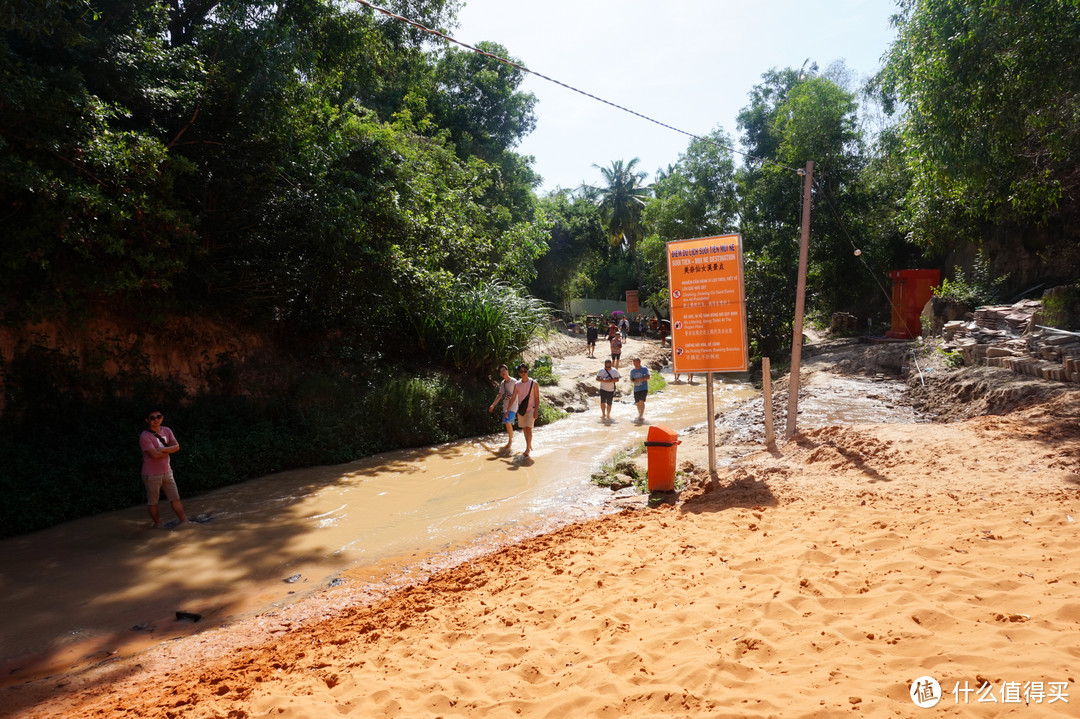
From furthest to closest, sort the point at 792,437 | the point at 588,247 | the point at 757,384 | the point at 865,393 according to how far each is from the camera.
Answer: the point at 588,247 < the point at 757,384 < the point at 865,393 < the point at 792,437

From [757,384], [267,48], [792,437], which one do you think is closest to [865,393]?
[792,437]

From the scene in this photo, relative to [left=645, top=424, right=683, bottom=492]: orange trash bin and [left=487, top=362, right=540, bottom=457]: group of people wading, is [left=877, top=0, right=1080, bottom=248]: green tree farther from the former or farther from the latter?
[left=487, top=362, right=540, bottom=457]: group of people wading

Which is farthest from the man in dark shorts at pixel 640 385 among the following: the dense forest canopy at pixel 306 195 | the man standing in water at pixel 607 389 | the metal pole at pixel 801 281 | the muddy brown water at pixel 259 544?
the metal pole at pixel 801 281

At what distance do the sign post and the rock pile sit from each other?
562 cm

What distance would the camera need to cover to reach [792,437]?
367 inches

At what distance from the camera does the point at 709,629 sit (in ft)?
13.0

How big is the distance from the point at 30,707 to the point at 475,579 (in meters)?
3.25

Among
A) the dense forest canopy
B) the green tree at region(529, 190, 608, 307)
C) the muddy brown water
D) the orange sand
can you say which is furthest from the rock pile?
the green tree at region(529, 190, 608, 307)

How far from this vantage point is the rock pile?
9.50 meters

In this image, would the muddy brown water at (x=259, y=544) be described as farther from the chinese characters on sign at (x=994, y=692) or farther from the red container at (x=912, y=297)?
the red container at (x=912, y=297)

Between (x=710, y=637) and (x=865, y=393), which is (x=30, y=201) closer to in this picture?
(x=710, y=637)

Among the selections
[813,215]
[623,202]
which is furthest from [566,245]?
[813,215]

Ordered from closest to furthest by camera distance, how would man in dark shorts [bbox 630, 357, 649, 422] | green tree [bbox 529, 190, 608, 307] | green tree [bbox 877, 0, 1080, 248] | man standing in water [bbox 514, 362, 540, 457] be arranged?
green tree [bbox 877, 0, 1080, 248]
man standing in water [bbox 514, 362, 540, 457]
man in dark shorts [bbox 630, 357, 649, 422]
green tree [bbox 529, 190, 608, 307]

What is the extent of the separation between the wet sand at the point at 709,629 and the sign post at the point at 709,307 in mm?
2207
